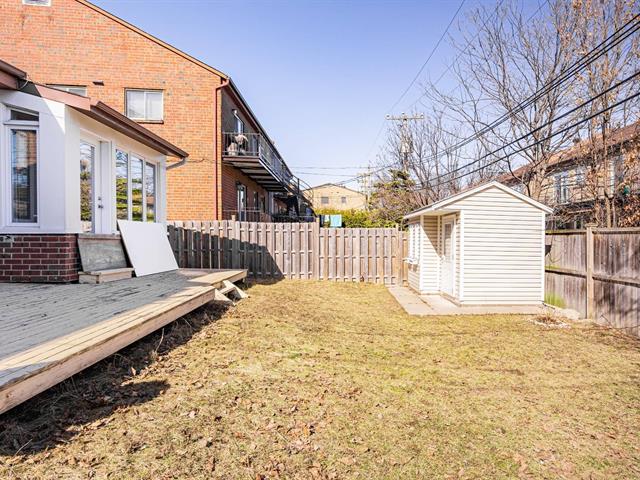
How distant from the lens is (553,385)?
4.27 metres

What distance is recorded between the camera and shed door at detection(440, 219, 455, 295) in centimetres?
941

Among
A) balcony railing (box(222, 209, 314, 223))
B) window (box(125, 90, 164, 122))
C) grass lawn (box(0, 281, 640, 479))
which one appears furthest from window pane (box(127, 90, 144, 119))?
grass lawn (box(0, 281, 640, 479))

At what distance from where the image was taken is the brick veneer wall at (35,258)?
237 inches

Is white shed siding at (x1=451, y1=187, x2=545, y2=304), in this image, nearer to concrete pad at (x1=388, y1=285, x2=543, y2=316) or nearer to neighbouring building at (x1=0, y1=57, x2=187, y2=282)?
concrete pad at (x1=388, y1=285, x2=543, y2=316)

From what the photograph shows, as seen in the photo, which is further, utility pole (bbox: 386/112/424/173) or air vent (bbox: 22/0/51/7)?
utility pole (bbox: 386/112/424/173)

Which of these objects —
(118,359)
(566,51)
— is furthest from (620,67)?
(118,359)

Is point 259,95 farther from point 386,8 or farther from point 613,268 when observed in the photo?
point 613,268

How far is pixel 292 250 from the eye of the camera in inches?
467

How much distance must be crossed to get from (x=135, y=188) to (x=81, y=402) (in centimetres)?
639

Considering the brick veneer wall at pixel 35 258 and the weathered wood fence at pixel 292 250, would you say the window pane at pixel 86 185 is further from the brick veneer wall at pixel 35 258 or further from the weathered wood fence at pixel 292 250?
the weathered wood fence at pixel 292 250

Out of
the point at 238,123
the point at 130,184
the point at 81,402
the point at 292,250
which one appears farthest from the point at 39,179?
the point at 238,123

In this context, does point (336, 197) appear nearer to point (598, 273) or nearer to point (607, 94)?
point (607, 94)

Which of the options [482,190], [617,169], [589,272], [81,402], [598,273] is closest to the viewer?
[81,402]

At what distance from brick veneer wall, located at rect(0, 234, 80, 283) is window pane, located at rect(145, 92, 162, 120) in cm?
875
